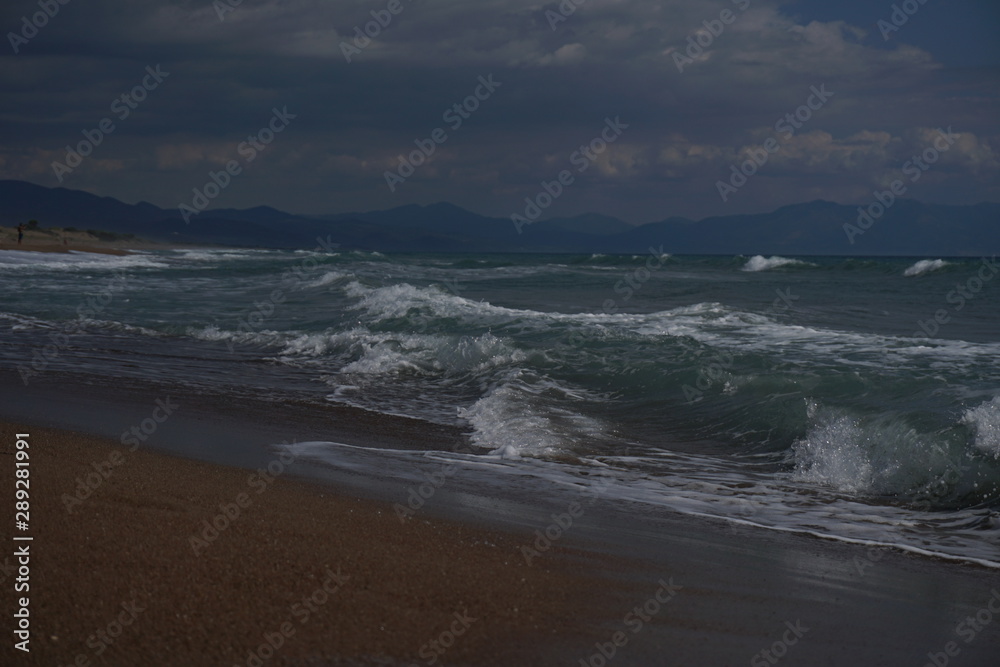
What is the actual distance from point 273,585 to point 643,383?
8.07 m

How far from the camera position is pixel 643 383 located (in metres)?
11.3

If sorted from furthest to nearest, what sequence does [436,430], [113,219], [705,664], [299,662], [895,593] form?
[113,219] → [436,430] → [895,593] → [705,664] → [299,662]

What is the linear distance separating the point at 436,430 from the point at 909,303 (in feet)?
67.7

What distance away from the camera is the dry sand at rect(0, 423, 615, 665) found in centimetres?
323

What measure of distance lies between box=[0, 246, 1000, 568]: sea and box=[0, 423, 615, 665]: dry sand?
6.60 feet

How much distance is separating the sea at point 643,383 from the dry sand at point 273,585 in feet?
6.60

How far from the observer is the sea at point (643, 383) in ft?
22.3

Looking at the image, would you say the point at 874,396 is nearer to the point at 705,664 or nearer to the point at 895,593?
the point at 895,593

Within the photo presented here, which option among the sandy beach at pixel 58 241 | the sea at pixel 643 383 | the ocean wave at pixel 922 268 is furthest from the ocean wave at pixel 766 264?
the sandy beach at pixel 58 241

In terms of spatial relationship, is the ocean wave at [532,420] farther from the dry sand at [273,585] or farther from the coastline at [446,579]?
the dry sand at [273,585]

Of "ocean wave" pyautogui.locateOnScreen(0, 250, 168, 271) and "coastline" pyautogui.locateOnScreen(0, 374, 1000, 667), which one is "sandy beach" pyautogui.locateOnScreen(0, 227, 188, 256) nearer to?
"ocean wave" pyautogui.locateOnScreen(0, 250, 168, 271)

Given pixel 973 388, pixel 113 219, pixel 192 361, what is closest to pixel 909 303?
pixel 973 388

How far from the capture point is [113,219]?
19150 centimetres

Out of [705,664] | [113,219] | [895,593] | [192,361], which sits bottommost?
[113,219]
